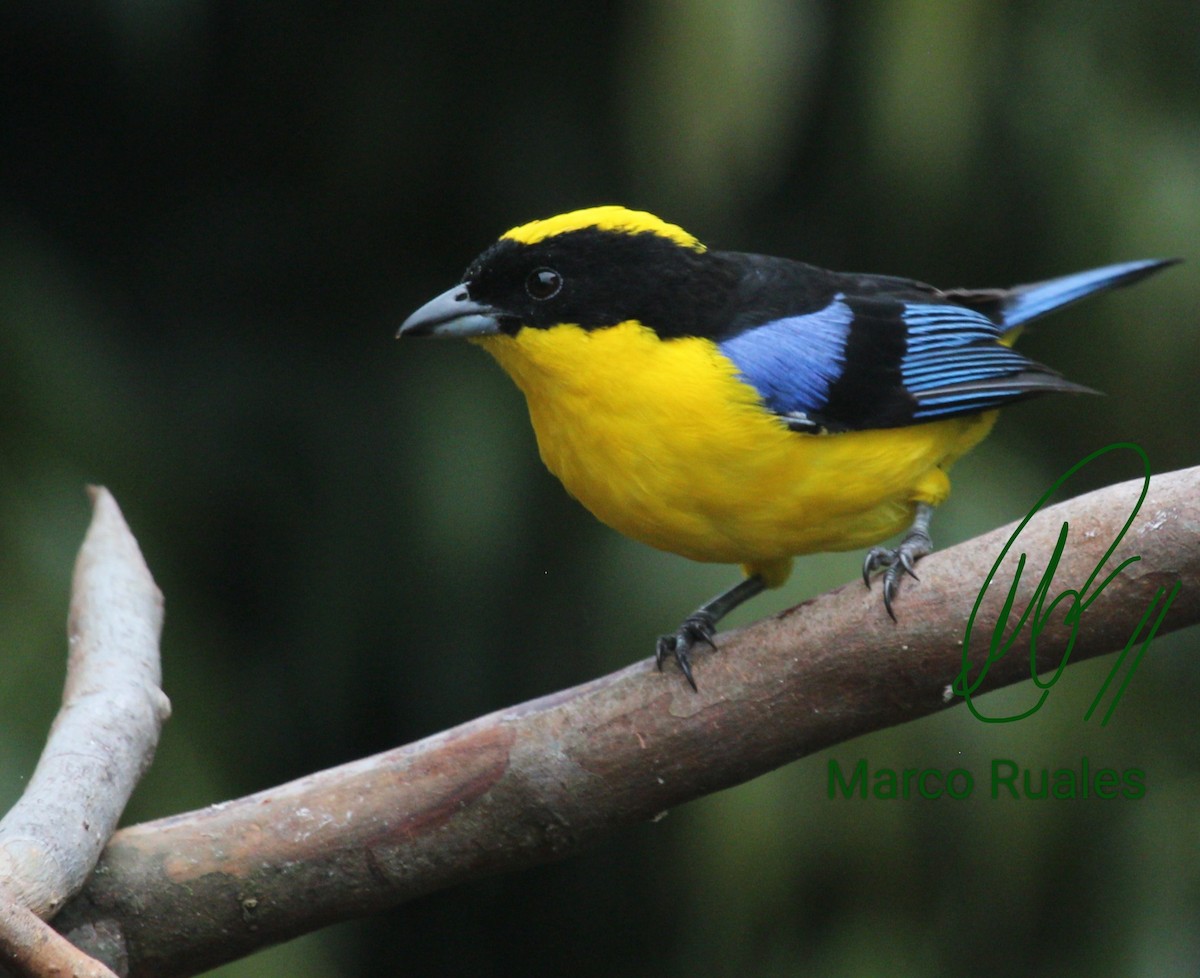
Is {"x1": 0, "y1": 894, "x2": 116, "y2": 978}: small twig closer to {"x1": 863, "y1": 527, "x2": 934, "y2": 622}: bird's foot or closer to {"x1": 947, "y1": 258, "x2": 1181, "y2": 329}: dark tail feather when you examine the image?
{"x1": 863, "y1": 527, "x2": 934, "y2": 622}: bird's foot

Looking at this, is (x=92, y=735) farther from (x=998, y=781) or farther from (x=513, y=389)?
(x=998, y=781)

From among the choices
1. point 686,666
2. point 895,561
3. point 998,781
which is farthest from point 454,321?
Result: point 998,781

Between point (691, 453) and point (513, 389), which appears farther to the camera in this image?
point (513, 389)

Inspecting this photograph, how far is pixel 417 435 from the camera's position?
12.5ft

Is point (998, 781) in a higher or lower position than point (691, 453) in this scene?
lower

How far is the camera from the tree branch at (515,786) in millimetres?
2293

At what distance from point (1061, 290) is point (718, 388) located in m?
0.99

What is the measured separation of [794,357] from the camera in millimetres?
2678

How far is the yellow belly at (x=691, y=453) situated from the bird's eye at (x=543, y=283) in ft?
0.25

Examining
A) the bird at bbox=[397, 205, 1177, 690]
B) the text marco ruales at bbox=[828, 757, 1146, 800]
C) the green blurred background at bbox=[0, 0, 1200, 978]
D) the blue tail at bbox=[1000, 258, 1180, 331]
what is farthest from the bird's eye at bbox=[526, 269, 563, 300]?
the text marco ruales at bbox=[828, 757, 1146, 800]

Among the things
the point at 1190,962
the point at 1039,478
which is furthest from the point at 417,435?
the point at 1190,962

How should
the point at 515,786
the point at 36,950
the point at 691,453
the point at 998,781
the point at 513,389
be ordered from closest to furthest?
the point at 36,950 → the point at 515,786 → the point at 691,453 → the point at 998,781 → the point at 513,389

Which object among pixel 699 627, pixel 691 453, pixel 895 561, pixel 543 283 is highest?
pixel 543 283

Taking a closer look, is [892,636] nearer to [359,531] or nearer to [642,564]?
[642,564]
